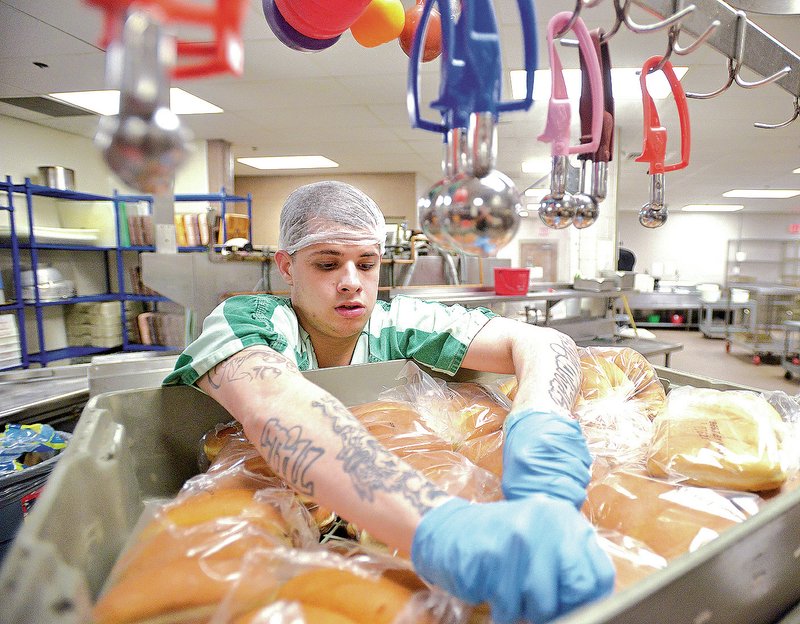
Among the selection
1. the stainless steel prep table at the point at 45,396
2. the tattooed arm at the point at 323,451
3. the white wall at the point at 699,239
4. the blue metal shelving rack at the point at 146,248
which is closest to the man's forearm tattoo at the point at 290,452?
the tattooed arm at the point at 323,451

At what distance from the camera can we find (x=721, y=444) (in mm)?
696

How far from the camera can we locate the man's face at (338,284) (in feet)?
3.51

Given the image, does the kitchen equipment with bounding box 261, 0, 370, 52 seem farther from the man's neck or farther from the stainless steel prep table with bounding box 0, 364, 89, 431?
the stainless steel prep table with bounding box 0, 364, 89, 431

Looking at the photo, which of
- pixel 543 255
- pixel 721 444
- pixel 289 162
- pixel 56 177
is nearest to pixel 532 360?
pixel 721 444

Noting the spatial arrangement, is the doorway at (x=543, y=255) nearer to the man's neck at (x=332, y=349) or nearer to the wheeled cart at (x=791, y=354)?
the wheeled cart at (x=791, y=354)

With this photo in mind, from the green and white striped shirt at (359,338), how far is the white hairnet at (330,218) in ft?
0.61

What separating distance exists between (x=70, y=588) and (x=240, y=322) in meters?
0.54

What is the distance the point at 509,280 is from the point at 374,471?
299cm

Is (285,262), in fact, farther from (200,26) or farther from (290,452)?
(200,26)

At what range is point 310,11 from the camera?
69 centimetres

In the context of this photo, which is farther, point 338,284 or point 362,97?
point 362,97

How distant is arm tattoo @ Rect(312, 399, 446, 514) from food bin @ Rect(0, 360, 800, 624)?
0.22 m

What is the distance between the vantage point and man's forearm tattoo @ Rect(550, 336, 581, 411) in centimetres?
86

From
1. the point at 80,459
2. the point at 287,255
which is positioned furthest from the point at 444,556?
the point at 287,255
